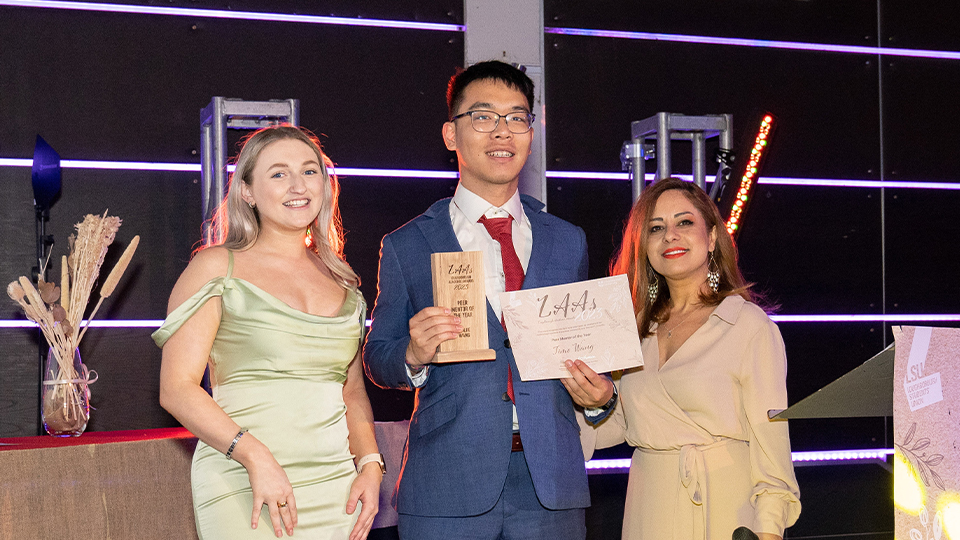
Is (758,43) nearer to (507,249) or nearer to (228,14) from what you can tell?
(228,14)

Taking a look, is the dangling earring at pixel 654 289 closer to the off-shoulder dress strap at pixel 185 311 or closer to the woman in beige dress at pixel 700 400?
the woman in beige dress at pixel 700 400

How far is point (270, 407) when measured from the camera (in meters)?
1.92

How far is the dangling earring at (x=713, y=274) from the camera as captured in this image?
260 cm

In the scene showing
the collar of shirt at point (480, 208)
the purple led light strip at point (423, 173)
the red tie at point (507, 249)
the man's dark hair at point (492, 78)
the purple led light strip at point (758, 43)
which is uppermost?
the purple led light strip at point (758, 43)

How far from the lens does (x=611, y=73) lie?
4.15 m

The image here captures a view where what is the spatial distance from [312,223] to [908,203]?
345 centimetres

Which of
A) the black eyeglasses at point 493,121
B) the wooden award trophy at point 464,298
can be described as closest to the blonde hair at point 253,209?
the wooden award trophy at point 464,298

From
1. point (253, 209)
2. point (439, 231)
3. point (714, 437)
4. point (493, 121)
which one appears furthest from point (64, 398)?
point (714, 437)

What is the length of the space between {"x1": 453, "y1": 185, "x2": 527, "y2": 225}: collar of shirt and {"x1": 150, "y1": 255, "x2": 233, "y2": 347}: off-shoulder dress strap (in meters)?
0.72

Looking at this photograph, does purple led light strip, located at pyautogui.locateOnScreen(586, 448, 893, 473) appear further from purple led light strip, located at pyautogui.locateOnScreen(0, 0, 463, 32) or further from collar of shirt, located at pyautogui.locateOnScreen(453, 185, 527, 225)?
purple led light strip, located at pyautogui.locateOnScreen(0, 0, 463, 32)

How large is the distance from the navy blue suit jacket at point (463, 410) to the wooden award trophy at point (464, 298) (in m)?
0.15

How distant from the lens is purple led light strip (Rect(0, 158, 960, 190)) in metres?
3.51

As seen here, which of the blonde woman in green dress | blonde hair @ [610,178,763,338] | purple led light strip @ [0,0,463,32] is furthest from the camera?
purple led light strip @ [0,0,463,32]

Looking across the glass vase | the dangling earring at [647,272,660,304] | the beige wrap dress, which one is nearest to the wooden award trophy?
the beige wrap dress
